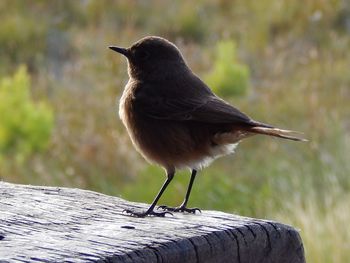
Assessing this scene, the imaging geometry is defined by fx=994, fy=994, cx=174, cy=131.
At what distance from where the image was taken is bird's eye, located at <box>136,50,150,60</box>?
5.07m

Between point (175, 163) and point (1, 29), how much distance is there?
12.4m

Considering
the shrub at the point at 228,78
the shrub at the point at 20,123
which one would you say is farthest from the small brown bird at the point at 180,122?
the shrub at the point at 228,78

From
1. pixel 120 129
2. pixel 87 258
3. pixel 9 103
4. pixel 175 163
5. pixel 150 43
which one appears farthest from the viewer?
pixel 120 129

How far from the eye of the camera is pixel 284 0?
1803 cm

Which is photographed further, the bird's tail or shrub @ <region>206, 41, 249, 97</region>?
shrub @ <region>206, 41, 249, 97</region>

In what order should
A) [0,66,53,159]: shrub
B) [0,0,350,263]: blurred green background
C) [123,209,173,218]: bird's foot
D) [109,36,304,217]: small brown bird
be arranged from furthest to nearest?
[0,66,53,159]: shrub < [0,0,350,263]: blurred green background < [109,36,304,217]: small brown bird < [123,209,173,218]: bird's foot

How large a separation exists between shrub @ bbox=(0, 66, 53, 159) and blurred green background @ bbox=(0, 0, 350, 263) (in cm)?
1

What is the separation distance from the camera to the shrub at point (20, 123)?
1013 cm

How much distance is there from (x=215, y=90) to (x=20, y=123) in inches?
97.5

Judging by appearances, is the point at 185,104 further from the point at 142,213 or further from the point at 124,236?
the point at 124,236

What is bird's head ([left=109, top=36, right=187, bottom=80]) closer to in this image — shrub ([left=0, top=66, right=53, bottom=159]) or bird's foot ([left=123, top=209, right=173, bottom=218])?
bird's foot ([left=123, top=209, right=173, bottom=218])

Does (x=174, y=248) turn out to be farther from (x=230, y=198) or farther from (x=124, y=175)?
(x=124, y=175)

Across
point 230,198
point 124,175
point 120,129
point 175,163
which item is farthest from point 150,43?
point 120,129

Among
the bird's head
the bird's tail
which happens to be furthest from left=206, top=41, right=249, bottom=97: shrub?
the bird's tail
